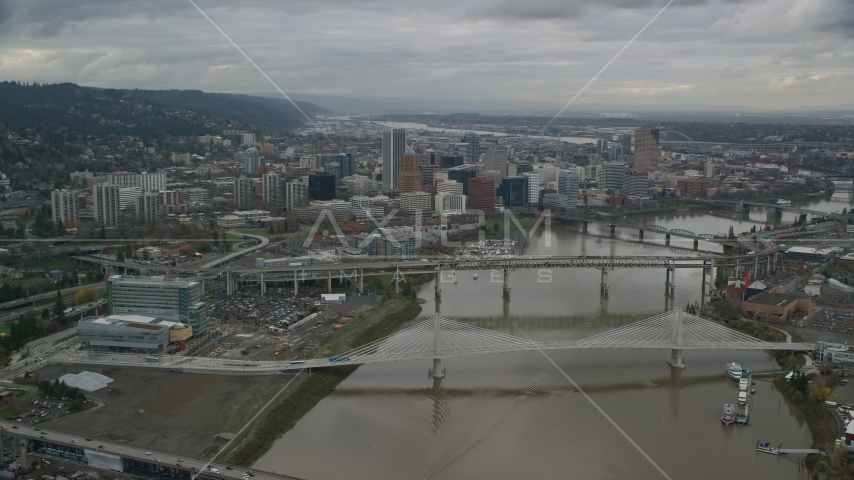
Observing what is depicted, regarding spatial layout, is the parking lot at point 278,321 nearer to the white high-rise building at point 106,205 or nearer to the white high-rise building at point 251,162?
the white high-rise building at point 106,205

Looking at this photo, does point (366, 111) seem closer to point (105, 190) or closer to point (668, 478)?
point (105, 190)

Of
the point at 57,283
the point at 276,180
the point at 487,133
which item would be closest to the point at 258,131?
the point at 487,133

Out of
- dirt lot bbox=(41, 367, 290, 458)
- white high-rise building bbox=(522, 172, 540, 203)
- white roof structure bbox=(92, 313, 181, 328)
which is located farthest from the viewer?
white high-rise building bbox=(522, 172, 540, 203)

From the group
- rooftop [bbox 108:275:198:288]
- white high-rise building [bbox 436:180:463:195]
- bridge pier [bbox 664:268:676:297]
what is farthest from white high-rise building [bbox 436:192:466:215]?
rooftop [bbox 108:275:198:288]

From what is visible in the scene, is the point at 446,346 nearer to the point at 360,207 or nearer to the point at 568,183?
the point at 360,207

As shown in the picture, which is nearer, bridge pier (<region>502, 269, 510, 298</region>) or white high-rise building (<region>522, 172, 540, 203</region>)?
bridge pier (<region>502, 269, 510, 298</region>)

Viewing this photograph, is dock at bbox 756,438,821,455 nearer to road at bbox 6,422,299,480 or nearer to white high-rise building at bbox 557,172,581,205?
road at bbox 6,422,299,480

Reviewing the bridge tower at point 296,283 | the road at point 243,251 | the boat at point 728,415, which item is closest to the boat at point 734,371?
the boat at point 728,415

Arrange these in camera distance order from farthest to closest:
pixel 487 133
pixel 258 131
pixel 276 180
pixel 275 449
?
pixel 487 133 → pixel 258 131 → pixel 276 180 → pixel 275 449
